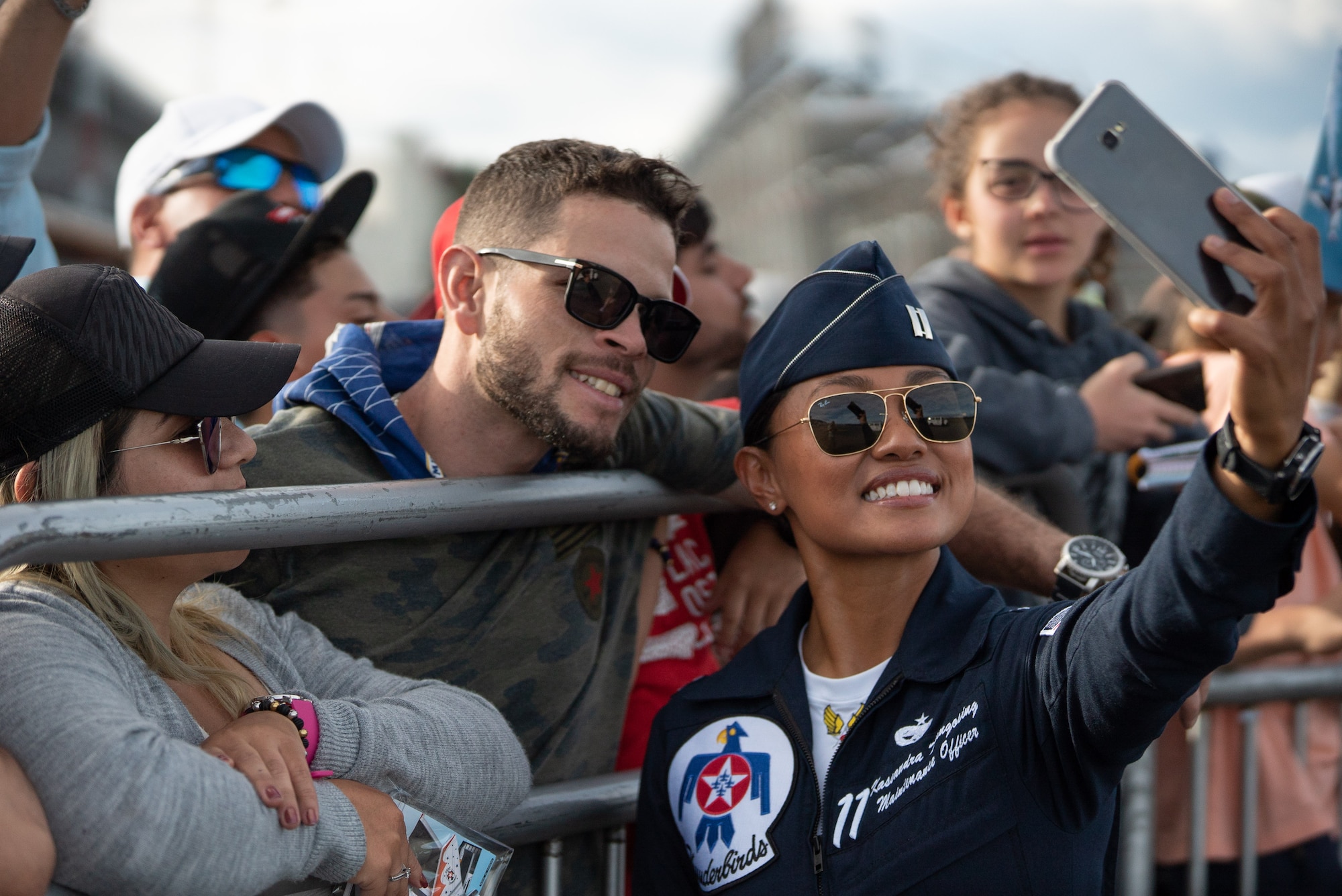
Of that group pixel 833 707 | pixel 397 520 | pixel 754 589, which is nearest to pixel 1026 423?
pixel 754 589

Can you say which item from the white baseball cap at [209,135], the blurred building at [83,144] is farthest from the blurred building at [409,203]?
the white baseball cap at [209,135]

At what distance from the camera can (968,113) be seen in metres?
4.09

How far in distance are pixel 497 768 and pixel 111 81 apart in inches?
1040

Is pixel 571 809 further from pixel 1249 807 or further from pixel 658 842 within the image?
pixel 1249 807

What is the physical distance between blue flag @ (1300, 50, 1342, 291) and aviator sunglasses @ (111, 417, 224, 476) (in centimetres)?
286

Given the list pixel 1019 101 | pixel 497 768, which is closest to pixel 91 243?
pixel 1019 101

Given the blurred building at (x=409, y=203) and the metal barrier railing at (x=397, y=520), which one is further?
the blurred building at (x=409, y=203)

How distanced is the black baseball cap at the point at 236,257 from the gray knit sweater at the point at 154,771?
1588 mm

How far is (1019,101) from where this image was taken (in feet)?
13.0

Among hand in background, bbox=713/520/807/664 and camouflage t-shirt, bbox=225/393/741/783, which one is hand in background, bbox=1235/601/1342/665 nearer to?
hand in background, bbox=713/520/807/664

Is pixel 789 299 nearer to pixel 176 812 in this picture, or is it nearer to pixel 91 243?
pixel 176 812

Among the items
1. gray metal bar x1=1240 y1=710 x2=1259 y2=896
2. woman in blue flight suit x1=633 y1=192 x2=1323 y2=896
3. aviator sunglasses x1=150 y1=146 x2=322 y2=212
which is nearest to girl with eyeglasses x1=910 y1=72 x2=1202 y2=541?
gray metal bar x1=1240 y1=710 x2=1259 y2=896

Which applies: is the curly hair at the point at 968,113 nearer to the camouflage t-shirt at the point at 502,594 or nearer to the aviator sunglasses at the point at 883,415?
the camouflage t-shirt at the point at 502,594

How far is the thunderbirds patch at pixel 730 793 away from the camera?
7.54 feet
